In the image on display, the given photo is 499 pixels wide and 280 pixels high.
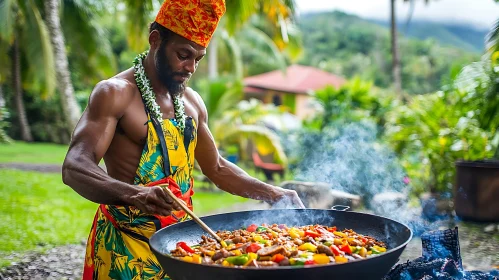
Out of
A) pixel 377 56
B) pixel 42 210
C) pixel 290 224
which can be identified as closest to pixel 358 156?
pixel 42 210

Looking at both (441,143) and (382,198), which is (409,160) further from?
(382,198)

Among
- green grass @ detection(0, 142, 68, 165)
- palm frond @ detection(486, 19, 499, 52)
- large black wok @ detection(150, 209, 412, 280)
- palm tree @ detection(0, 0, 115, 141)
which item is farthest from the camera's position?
green grass @ detection(0, 142, 68, 165)

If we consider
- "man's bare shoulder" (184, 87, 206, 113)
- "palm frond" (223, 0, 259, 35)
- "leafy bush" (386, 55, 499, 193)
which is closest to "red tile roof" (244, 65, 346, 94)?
"palm frond" (223, 0, 259, 35)

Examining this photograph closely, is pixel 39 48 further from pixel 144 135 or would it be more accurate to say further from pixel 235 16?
pixel 144 135

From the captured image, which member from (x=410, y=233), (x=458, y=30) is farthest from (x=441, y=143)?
(x=458, y=30)

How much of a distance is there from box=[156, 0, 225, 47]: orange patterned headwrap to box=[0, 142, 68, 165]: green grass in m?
15.5

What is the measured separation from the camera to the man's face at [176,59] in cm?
240

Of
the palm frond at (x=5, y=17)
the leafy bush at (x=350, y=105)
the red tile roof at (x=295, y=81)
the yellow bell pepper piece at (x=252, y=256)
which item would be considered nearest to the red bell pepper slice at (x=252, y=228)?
the yellow bell pepper piece at (x=252, y=256)

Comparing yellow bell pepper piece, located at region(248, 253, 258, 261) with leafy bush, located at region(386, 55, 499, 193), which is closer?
yellow bell pepper piece, located at region(248, 253, 258, 261)

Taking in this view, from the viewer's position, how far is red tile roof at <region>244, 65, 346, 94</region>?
98.7 ft

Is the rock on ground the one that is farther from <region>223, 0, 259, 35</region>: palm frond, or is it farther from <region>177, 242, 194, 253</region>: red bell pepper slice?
<region>223, 0, 259, 35</region>: palm frond

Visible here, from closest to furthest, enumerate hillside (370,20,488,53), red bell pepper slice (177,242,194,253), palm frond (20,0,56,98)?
red bell pepper slice (177,242,194,253) < palm frond (20,0,56,98) < hillside (370,20,488,53)

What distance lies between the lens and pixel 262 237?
230 cm

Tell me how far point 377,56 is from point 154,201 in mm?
44202
